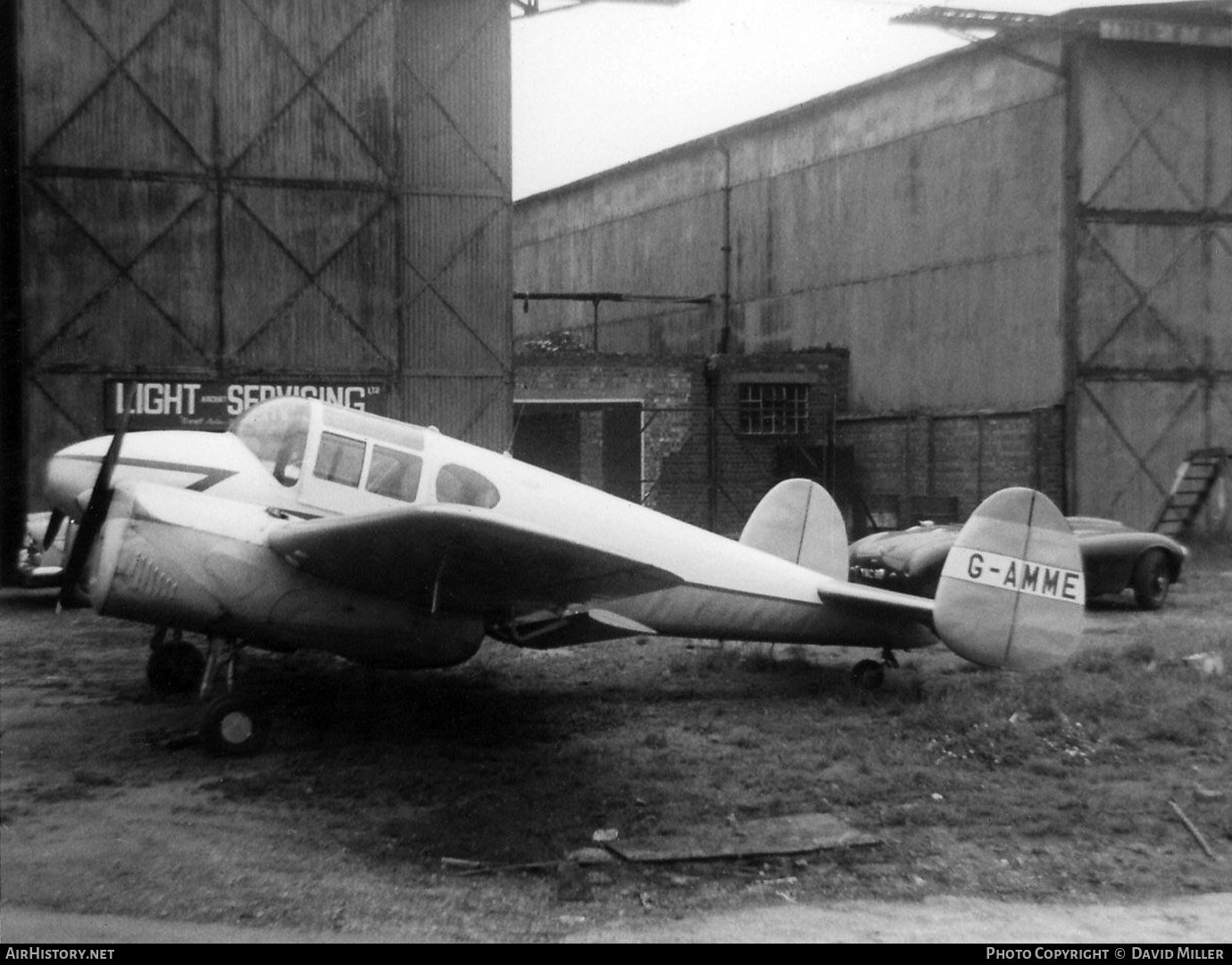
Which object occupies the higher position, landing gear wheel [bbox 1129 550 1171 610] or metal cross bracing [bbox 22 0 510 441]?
metal cross bracing [bbox 22 0 510 441]

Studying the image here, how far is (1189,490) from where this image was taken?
990 inches

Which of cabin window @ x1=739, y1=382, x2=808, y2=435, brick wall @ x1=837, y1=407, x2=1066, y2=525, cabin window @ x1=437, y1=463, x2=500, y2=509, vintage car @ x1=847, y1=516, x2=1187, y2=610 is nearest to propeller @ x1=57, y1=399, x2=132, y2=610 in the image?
cabin window @ x1=437, y1=463, x2=500, y2=509

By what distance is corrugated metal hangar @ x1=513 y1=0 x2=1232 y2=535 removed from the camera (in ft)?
80.8

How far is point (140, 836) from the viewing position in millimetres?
6859

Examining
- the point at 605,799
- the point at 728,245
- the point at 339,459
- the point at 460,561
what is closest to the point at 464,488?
the point at 339,459

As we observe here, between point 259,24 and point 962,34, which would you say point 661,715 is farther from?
point 962,34

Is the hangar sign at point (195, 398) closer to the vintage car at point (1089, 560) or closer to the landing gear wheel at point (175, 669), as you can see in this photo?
the vintage car at point (1089, 560)

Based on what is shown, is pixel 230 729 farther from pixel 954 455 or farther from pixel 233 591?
Answer: pixel 954 455

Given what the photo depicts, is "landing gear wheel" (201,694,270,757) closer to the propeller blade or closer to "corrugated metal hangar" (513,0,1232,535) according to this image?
the propeller blade

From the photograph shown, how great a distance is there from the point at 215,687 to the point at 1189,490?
20.3m

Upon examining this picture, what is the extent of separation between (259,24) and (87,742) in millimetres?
15268

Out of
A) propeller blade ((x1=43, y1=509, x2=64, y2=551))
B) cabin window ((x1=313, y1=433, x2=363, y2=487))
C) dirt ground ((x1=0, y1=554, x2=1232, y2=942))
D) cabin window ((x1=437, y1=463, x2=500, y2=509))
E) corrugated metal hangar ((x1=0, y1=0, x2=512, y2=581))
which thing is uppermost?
corrugated metal hangar ((x1=0, y1=0, x2=512, y2=581))

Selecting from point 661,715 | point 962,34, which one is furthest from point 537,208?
point 661,715

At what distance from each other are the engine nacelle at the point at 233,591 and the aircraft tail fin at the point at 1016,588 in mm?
3912
